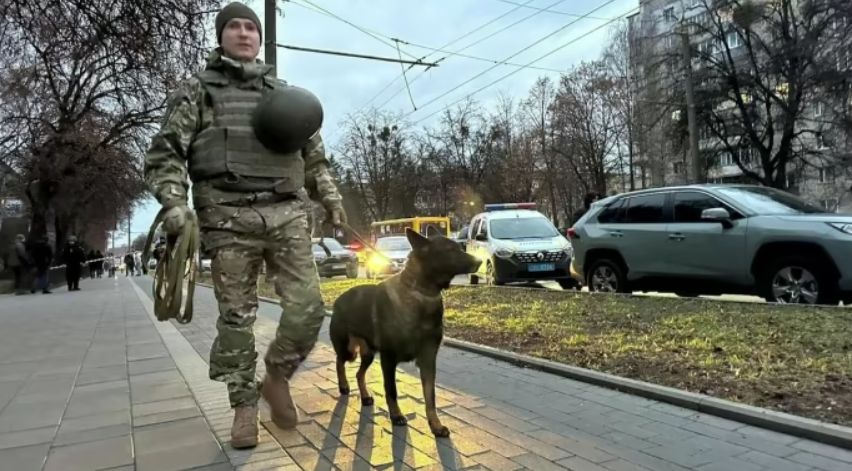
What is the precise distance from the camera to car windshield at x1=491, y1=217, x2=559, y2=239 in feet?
48.3

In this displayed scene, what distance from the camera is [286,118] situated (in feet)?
11.6

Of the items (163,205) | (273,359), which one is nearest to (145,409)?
(273,359)

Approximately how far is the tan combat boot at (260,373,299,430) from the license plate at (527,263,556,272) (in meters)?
10.3

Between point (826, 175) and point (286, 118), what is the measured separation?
106 feet

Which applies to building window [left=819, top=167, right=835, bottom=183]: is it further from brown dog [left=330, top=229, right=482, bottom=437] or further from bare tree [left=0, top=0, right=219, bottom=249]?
brown dog [left=330, top=229, right=482, bottom=437]

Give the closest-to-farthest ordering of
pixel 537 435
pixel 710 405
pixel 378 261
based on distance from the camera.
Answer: pixel 537 435 < pixel 710 405 < pixel 378 261

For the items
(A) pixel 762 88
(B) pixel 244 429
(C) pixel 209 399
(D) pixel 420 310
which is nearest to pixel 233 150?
(D) pixel 420 310

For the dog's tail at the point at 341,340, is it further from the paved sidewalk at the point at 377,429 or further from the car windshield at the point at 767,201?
the car windshield at the point at 767,201

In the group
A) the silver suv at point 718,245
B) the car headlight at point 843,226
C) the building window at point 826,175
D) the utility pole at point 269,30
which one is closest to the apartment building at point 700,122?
the building window at point 826,175

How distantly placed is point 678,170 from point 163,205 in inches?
1474

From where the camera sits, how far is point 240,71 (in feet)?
12.0

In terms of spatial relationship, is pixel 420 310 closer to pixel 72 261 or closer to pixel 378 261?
pixel 378 261

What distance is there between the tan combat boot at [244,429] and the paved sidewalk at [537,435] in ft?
0.65

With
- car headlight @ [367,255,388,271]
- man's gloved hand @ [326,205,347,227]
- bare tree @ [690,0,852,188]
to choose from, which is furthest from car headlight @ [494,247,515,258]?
bare tree @ [690,0,852,188]
